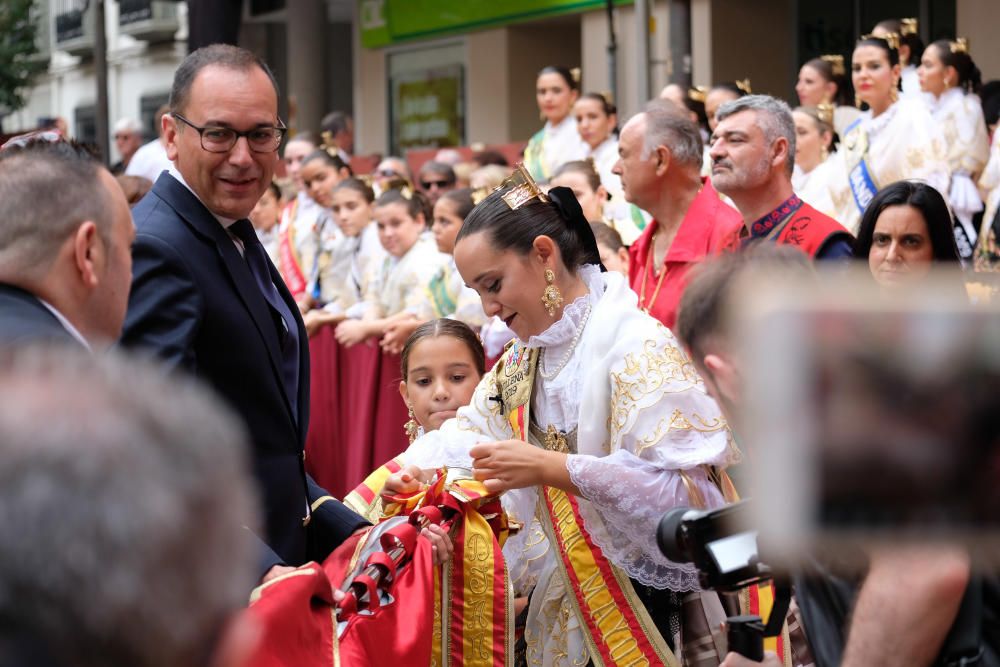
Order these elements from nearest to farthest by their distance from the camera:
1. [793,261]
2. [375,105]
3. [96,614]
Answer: [96,614] → [793,261] → [375,105]

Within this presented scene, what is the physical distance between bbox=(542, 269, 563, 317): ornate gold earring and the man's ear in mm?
1425

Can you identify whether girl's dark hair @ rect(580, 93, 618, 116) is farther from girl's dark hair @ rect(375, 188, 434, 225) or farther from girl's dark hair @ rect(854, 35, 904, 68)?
girl's dark hair @ rect(854, 35, 904, 68)

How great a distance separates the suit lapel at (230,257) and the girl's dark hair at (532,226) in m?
0.59

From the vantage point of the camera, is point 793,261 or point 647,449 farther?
point 647,449

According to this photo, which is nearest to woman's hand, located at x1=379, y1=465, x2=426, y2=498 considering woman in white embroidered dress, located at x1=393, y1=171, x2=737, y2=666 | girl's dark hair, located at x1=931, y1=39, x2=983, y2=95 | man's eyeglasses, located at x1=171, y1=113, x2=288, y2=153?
woman in white embroidered dress, located at x1=393, y1=171, x2=737, y2=666

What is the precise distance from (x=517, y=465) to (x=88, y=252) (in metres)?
1.24

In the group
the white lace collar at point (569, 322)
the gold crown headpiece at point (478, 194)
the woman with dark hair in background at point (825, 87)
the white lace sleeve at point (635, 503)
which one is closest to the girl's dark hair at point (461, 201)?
the gold crown headpiece at point (478, 194)

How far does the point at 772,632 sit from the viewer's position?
75.6 inches

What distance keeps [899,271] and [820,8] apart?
973 centimetres

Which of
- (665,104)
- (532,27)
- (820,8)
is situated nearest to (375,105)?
(532,27)

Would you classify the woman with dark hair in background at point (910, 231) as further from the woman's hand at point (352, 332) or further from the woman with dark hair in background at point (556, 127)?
the woman with dark hair in background at point (556, 127)

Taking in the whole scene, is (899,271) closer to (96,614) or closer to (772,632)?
(772,632)

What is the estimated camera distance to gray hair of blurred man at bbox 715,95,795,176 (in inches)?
189

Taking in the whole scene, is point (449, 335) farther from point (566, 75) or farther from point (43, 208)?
point (566, 75)
